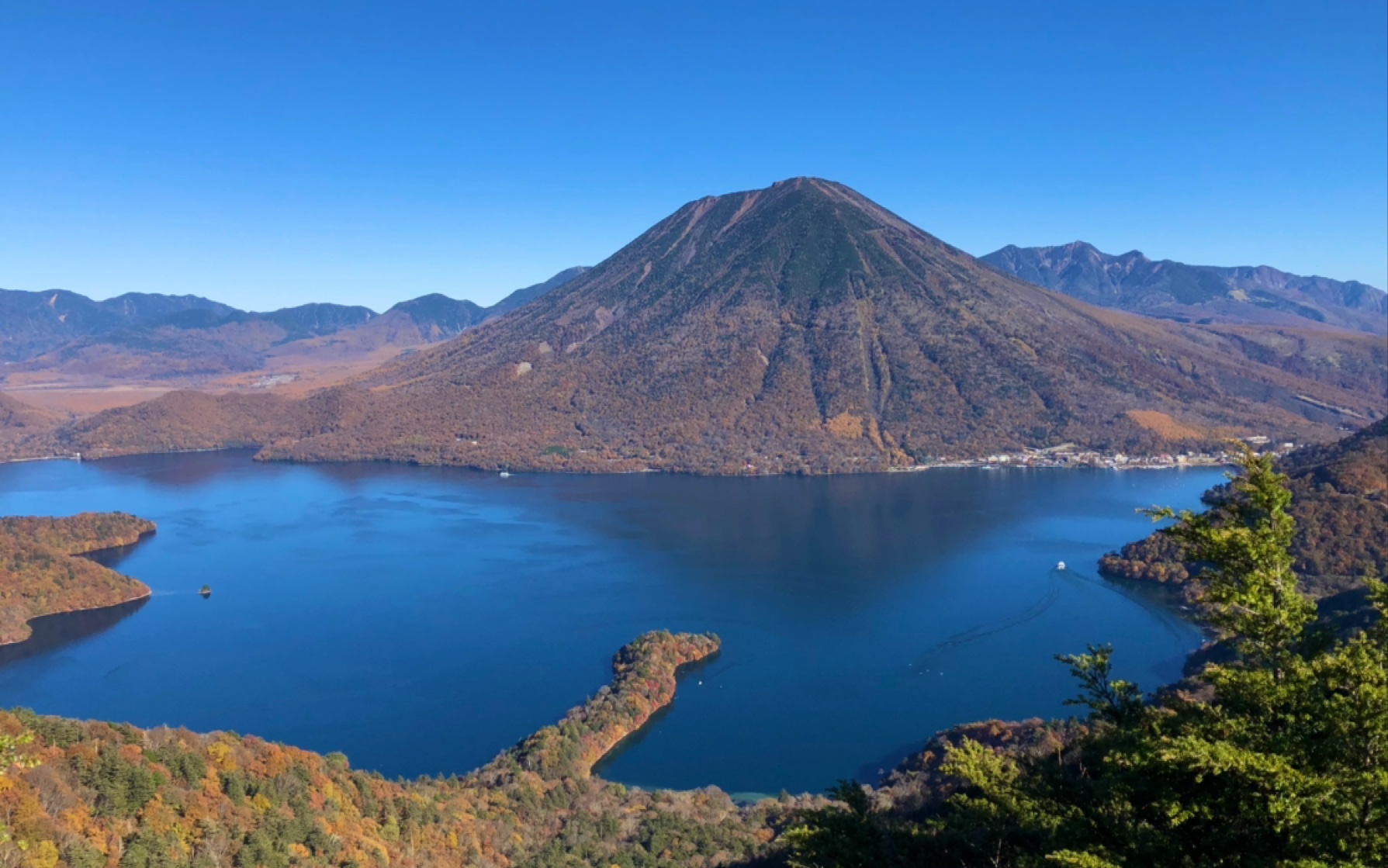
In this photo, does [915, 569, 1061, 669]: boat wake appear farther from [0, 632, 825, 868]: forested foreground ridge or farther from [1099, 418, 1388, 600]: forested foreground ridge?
[0, 632, 825, 868]: forested foreground ridge

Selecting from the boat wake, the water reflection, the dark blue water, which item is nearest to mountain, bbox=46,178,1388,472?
the dark blue water

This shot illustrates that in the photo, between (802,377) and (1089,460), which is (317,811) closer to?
(1089,460)

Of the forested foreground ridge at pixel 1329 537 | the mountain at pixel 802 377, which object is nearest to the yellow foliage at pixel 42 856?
the forested foreground ridge at pixel 1329 537

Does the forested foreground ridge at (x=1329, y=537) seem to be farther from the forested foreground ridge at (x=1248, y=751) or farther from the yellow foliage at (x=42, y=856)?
the yellow foliage at (x=42, y=856)

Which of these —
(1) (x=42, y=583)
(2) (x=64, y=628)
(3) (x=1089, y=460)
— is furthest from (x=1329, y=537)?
(1) (x=42, y=583)

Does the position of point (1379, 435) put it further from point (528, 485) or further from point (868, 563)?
point (528, 485)

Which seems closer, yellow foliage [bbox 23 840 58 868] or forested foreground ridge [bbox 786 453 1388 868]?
forested foreground ridge [bbox 786 453 1388 868]

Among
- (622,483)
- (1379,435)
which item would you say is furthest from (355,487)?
(1379,435)
